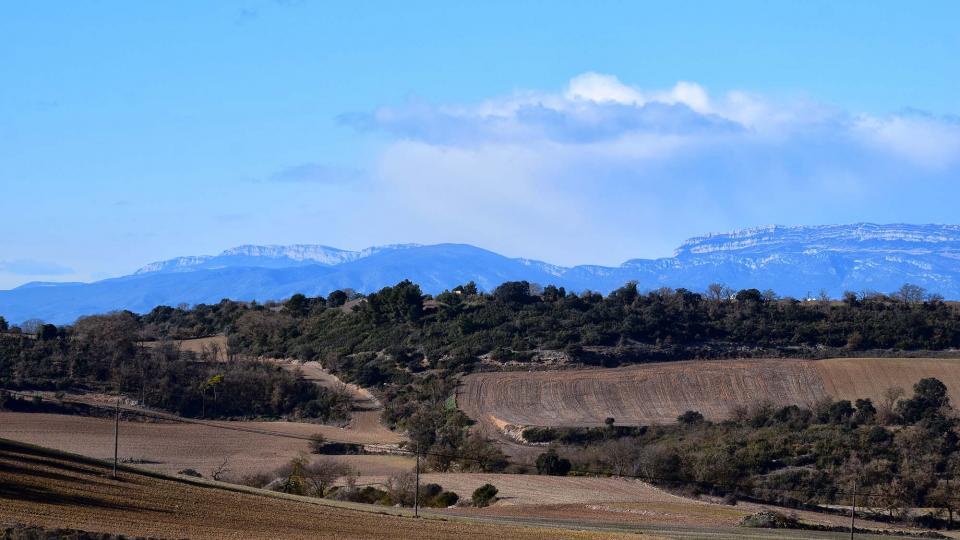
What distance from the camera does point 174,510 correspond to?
1399 inches

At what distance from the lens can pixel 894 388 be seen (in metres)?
73.7

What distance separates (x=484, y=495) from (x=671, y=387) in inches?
1196

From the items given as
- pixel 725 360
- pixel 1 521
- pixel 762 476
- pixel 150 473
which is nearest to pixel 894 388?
pixel 725 360

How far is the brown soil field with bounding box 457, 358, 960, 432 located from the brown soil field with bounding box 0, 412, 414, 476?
32.2ft

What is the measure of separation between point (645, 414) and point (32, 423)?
1344 inches

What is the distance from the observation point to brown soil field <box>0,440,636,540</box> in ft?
102

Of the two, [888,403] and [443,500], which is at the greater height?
[888,403]

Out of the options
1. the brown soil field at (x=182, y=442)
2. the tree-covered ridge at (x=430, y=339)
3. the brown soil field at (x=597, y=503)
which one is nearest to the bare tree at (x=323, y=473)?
the brown soil field at (x=597, y=503)

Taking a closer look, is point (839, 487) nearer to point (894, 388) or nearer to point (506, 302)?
point (894, 388)

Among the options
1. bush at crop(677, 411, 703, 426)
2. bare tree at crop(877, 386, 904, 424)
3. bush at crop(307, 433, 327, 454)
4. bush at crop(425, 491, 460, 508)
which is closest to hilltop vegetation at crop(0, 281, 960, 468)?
bush at crop(307, 433, 327, 454)

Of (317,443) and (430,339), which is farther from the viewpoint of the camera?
(430,339)

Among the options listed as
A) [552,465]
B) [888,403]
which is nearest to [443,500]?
[552,465]

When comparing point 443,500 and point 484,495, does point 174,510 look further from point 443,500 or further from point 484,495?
point 484,495

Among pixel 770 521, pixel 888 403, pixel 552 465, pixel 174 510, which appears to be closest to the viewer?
pixel 174 510
